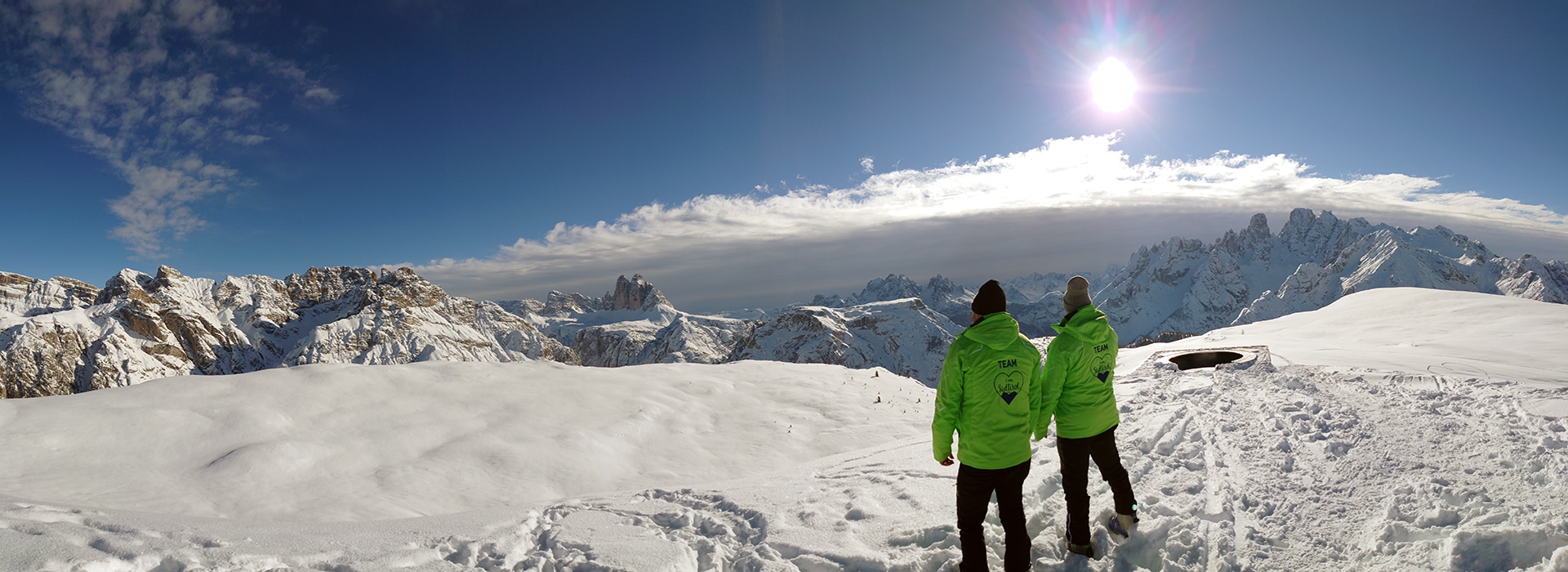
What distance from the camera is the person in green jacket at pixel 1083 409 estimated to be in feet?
18.3

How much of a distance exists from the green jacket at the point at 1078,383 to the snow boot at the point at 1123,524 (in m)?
0.76

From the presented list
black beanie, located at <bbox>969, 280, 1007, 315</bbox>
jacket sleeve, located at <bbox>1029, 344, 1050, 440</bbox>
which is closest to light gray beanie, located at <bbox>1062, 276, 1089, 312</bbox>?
jacket sleeve, located at <bbox>1029, 344, 1050, 440</bbox>

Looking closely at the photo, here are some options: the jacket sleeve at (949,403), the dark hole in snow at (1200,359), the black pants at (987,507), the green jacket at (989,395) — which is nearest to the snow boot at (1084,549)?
the black pants at (987,507)

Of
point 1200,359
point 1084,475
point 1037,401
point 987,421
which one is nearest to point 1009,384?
point 987,421

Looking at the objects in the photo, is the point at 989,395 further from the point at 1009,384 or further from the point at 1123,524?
the point at 1123,524

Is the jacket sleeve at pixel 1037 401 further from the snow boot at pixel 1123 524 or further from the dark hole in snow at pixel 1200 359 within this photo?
the dark hole in snow at pixel 1200 359

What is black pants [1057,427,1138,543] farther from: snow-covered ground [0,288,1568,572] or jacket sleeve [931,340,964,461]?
jacket sleeve [931,340,964,461]

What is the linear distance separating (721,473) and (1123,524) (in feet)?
24.9

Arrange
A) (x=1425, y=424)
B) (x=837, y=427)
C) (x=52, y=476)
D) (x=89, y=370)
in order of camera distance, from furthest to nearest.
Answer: (x=89, y=370), (x=837, y=427), (x=52, y=476), (x=1425, y=424)

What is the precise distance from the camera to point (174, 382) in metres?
11.6

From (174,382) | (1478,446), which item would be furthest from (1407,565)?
(174,382)

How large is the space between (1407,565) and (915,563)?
378 centimetres

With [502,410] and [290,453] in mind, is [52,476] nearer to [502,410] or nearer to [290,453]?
[290,453]

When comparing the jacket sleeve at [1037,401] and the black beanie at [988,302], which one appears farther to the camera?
the jacket sleeve at [1037,401]
